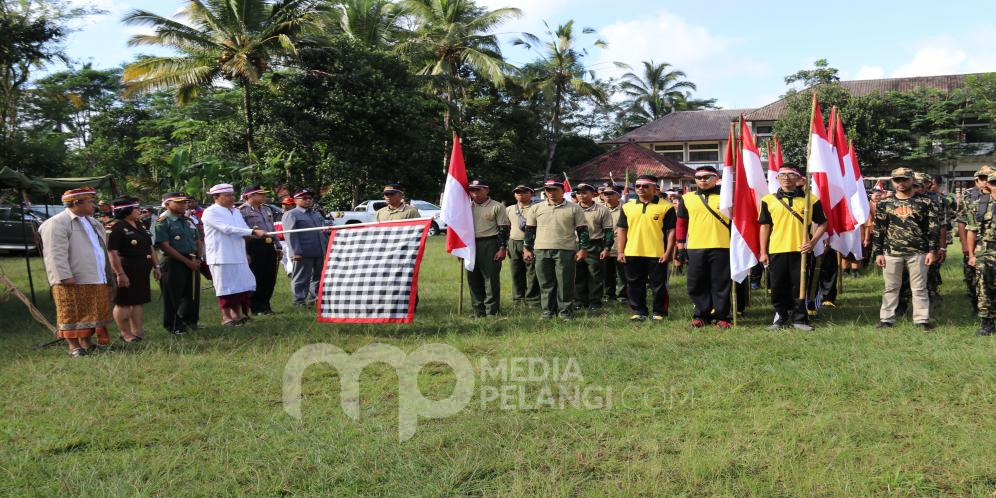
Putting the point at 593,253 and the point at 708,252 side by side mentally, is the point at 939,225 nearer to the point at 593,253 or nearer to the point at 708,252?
the point at 708,252

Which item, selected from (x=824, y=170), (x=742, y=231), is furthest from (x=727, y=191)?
(x=824, y=170)

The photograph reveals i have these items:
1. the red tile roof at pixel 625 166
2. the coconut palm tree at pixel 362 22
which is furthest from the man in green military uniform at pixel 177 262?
the red tile roof at pixel 625 166

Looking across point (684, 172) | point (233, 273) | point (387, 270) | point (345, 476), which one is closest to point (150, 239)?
point (233, 273)

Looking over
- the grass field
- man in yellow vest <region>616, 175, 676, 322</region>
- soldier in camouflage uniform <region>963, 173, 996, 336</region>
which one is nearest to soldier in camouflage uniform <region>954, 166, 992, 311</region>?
soldier in camouflage uniform <region>963, 173, 996, 336</region>

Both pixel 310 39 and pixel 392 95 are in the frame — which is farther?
pixel 392 95

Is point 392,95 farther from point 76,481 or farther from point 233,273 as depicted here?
point 76,481

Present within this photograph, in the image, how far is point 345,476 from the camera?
392cm

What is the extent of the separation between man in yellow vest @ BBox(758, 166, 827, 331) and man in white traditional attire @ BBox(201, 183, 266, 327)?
5.50 meters

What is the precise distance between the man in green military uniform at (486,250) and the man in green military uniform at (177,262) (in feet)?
10.5

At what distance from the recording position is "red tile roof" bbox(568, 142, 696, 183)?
40625 mm

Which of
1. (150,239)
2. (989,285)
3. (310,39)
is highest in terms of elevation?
(310,39)

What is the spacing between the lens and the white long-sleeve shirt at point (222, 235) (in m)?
8.22

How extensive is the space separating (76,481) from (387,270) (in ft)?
13.1

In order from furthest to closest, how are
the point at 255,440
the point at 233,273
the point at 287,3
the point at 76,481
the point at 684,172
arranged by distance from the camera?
Answer: the point at 684,172, the point at 287,3, the point at 233,273, the point at 255,440, the point at 76,481
